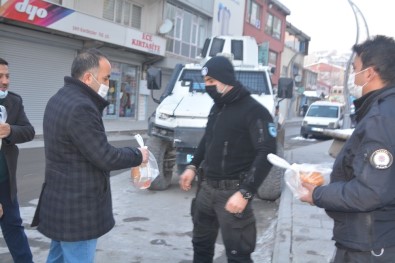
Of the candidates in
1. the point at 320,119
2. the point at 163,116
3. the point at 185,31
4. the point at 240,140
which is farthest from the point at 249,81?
the point at 185,31

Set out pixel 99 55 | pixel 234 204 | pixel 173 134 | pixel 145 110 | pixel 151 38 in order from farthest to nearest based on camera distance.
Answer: pixel 145 110 → pixel 151 38 → pixel 173 134 → pixel 234 204 → pixel 99 55

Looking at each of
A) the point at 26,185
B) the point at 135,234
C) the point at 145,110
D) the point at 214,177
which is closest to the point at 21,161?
the point at 26,185

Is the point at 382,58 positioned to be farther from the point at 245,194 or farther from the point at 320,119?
the point at 320,119

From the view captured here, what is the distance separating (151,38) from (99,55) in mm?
20279

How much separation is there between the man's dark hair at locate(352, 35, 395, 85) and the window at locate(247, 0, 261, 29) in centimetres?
3456

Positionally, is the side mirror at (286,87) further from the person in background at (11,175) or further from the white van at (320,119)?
the white van at (320,119)

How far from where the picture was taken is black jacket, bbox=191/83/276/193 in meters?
3.19

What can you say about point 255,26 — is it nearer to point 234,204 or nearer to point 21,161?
point 21,161

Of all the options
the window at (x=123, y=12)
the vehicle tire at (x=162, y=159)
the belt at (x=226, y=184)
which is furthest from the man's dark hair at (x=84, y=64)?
the window at (x=123, y=12)

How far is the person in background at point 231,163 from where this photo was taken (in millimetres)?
3176

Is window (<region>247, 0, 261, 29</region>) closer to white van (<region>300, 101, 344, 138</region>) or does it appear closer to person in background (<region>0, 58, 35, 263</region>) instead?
white van (<region>300, 101, 344, 138</region>)

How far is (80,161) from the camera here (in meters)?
2.67

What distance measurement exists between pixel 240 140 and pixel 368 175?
1334mm

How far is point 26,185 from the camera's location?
25.5 ft
